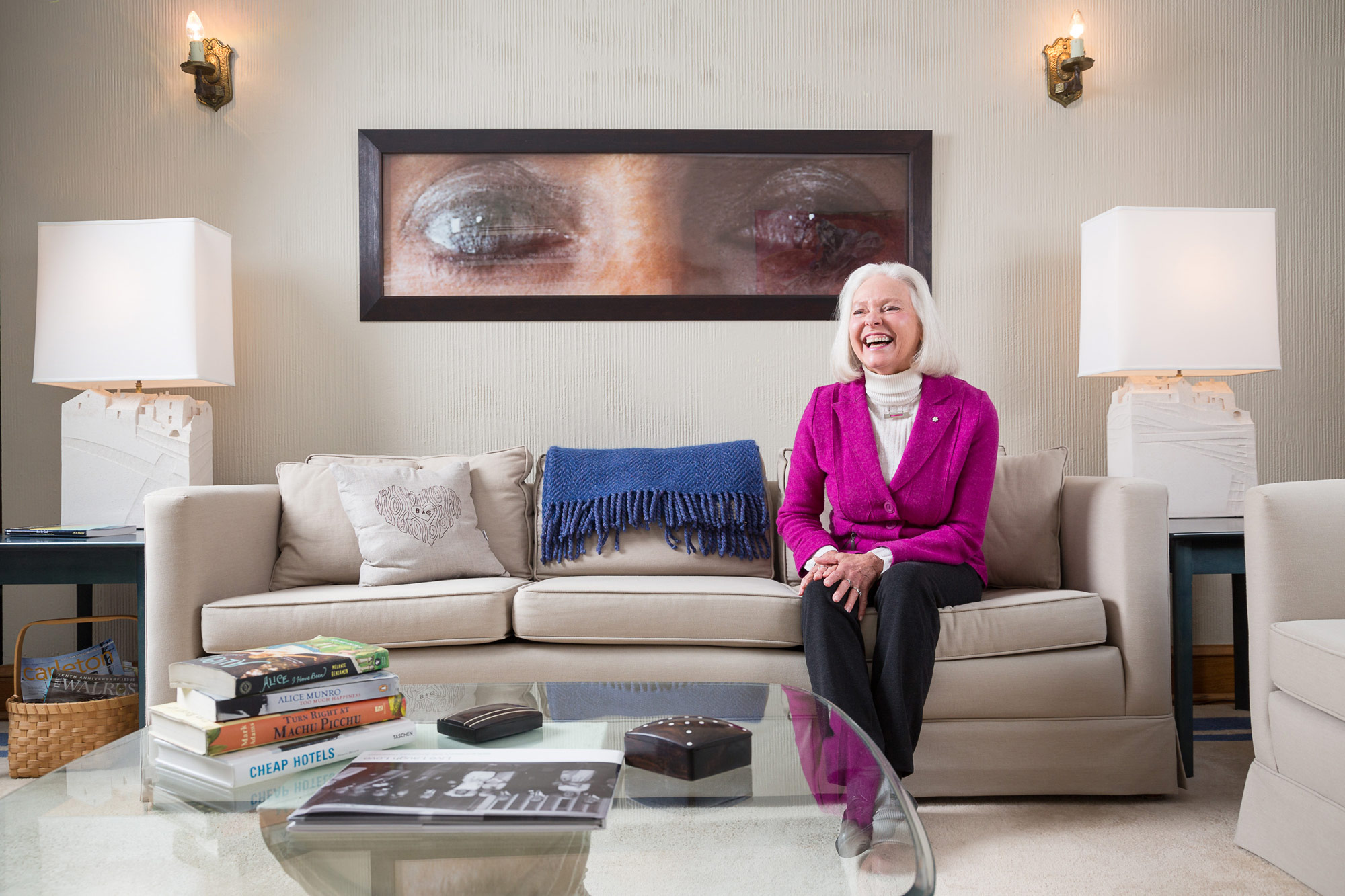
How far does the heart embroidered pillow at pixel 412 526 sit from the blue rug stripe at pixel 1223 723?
1957 millimetres

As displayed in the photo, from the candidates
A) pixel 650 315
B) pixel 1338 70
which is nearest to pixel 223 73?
pixel 650 315

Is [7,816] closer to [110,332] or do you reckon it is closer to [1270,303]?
[110,332]

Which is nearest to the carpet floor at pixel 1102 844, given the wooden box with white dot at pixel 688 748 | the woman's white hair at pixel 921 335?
the wooden box with white dot at pixel 688 748

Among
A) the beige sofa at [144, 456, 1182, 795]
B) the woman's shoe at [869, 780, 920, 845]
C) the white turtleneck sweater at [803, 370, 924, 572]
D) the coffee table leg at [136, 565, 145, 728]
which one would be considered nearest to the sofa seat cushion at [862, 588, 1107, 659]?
the beige sofa at [144, 456, 1182, 795]

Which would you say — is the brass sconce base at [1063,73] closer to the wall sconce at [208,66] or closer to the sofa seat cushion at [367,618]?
the sofa seat cushion at [367,618]

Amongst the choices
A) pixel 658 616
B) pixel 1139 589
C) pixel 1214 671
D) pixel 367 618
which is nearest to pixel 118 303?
pixel 367 618

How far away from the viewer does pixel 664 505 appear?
2.29 meters

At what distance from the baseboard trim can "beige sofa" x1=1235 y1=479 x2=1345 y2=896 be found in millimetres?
1245

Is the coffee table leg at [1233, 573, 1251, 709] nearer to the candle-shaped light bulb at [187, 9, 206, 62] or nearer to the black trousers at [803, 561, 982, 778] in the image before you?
the black trousers at [803, 561, 982, 778]

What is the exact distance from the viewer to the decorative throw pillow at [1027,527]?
215cm

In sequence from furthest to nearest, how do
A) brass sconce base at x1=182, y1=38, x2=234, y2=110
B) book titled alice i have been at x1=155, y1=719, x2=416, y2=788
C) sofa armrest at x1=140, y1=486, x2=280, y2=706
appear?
brass sconce base at x1=182, y1=38, x2=234, y2=110, sofa armrest at x1=140, y1=486, x2=280, y2=706, book titled alice i have been at x1=155, y1=719, x2=416, y2=788

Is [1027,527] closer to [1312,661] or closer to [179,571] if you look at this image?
[1312,661]

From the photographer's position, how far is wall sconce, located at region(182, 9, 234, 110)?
8.48 ft

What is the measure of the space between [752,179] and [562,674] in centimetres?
166
